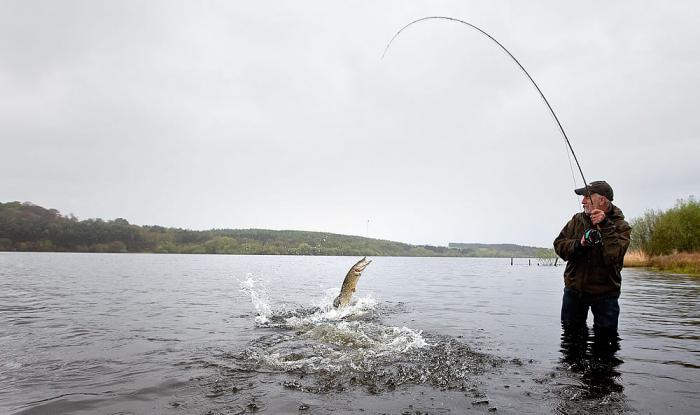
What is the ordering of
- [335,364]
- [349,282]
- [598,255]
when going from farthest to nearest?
[349,282]
[598,255]
[335,364]

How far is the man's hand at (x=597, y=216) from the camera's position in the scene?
664cm

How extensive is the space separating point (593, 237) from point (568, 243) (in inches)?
24.1

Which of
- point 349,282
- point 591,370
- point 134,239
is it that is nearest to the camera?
point 591,370

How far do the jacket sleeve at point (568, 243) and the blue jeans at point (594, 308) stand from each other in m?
0.87

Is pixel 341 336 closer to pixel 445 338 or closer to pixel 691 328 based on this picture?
pixel 445 338

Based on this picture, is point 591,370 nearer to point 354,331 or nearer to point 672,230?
point 354,331

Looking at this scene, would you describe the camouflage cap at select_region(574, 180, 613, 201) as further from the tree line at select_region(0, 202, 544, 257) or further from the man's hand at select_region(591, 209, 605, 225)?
the tree line at select_region(0, 202, 544, 257)

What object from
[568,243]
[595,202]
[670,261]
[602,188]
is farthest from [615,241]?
[670,261]

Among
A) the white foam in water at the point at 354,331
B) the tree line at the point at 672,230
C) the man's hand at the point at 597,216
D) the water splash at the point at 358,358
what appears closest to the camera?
the water splash at the point at 358,358

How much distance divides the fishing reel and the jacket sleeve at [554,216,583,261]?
276mm

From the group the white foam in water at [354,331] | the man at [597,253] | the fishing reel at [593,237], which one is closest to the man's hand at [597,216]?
the man at [597,253]

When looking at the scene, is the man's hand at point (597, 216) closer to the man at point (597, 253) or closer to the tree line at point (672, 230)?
the man at point (597, 253)

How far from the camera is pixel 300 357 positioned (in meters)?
7.55

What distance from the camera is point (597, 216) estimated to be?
6.70 meters
